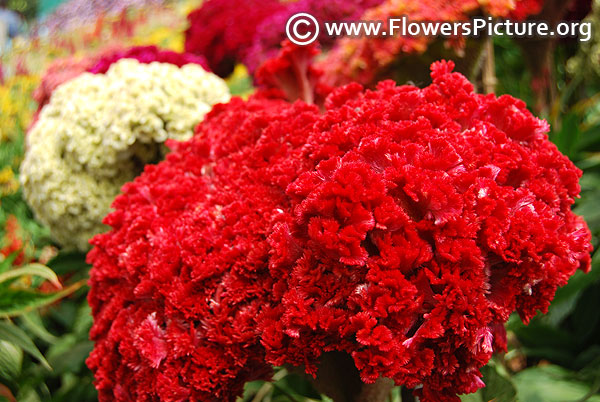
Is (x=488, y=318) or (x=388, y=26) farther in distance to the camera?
(x=388, y=26)

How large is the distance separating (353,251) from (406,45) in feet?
2.84

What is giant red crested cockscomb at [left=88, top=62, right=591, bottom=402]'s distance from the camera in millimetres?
728

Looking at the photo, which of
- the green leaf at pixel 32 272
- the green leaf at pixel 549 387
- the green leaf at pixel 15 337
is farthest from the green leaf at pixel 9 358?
the green leaf at pixel 549 387

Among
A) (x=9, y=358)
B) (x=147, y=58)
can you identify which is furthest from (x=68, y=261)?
(x=147, y=58)

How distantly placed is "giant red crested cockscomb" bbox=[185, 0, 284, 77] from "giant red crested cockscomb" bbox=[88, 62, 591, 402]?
1.11 m

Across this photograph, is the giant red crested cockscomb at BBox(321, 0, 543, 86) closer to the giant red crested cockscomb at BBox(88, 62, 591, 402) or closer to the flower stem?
the giant red crested cockscomb at BBox(88, 62, 591, 402)

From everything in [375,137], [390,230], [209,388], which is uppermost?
[375,137]

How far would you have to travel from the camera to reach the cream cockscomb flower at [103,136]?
141 centimetres

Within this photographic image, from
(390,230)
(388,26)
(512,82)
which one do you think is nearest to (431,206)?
(390,230)

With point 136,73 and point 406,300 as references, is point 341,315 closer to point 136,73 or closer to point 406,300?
point 406,300

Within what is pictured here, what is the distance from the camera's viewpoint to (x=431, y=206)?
0.74m

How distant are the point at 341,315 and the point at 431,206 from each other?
196mm

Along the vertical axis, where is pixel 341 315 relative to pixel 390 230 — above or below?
below

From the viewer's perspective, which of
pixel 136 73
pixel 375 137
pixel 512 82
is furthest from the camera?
pixel 512 82
